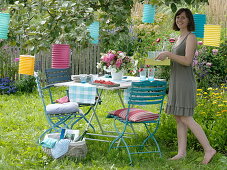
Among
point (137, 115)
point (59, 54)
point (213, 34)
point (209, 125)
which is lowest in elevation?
point (209, 125)

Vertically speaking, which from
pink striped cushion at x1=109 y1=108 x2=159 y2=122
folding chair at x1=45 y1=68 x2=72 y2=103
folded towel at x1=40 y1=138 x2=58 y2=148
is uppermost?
folding chair at x1=45 y1=68 x2=72 y2=103

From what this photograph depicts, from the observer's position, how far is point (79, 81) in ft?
17.9

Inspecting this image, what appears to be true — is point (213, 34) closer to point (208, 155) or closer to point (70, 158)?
point (208, 155)

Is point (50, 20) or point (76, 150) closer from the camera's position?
point (50, 20)

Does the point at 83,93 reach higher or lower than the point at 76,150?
higher

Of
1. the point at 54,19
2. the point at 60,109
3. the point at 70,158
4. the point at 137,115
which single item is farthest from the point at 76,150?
the point at 54,19

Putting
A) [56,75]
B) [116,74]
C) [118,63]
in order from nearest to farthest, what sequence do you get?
[118,63], [116,74], [56,75]

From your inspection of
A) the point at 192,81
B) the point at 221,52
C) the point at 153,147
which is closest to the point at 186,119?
the point at 192,81

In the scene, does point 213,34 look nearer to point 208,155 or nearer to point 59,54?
point 208,155

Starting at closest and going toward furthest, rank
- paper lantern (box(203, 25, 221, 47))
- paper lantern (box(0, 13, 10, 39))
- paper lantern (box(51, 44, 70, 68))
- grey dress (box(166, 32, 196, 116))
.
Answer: paper lantern (box(0, 13, 10, 39)) → paper lantern (box(51, 44, 70, 68)) → grey dress (box(166, 32, 196, 116)) → paper lantern (box(203, 25, 221, 47))

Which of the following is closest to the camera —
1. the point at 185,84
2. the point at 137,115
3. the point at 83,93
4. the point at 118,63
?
the point at 185,84

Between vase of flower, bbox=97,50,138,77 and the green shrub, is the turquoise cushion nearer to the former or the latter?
vase of flower, bbox=97,50,138,77

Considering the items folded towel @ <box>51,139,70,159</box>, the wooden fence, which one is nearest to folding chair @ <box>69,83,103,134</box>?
folded towel @ <box>51,139,70,159</box>

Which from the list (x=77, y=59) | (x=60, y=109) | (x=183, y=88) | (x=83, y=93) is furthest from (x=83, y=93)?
(x=77, y=59)
